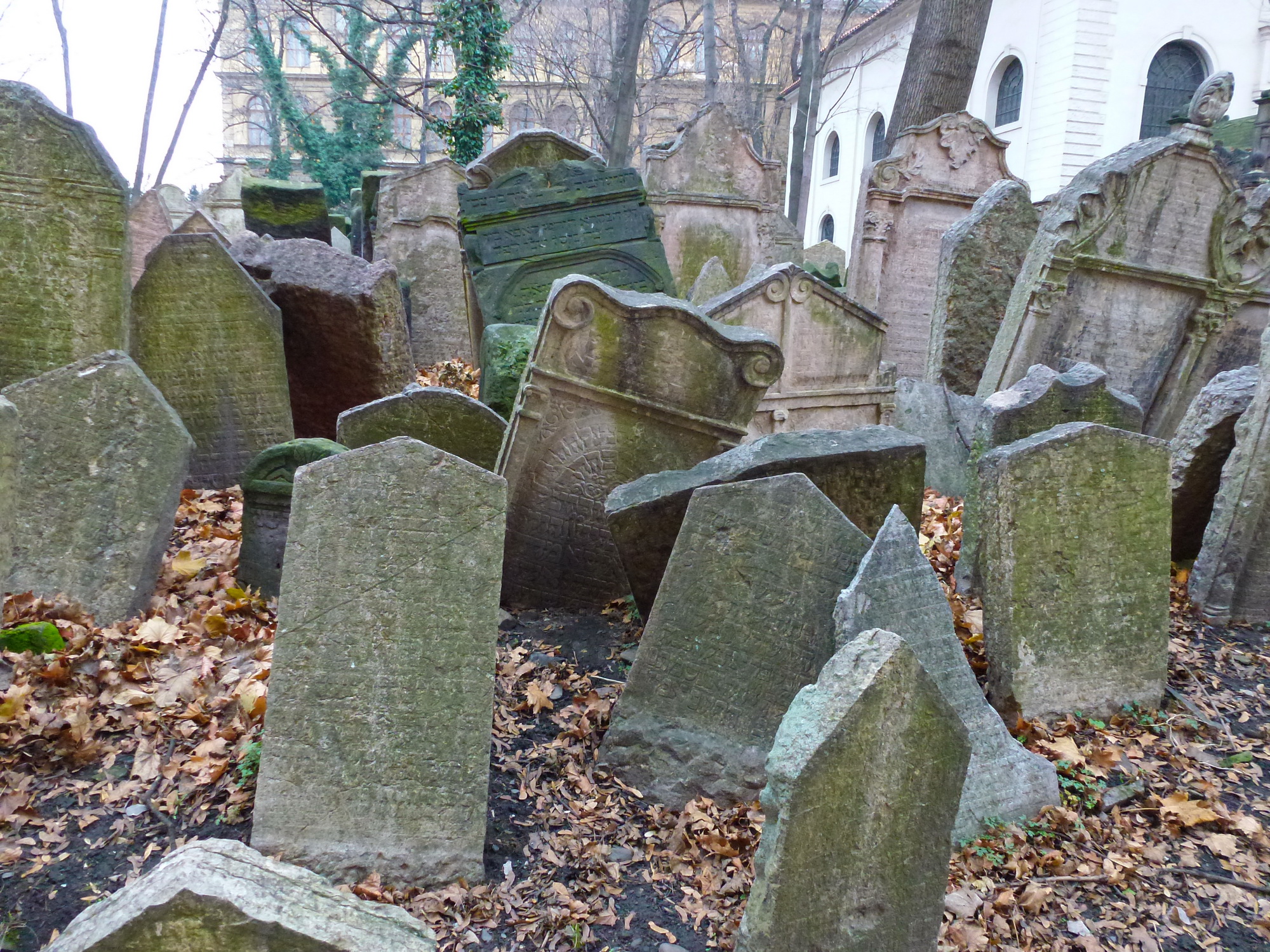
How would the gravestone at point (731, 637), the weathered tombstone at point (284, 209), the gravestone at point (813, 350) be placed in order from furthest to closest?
the weathered tombstone at point (284, 209) < the gravestone at point (813, 350) < the gravestone at point (731, 637)

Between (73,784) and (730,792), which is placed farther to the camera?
(730,792)

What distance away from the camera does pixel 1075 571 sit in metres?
3.91

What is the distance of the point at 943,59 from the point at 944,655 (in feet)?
31.2

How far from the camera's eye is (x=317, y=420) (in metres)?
6.78

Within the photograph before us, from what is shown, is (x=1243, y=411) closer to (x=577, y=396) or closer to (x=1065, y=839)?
(x=1065, y=839)

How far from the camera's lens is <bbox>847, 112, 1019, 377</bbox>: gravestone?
9.28 metres

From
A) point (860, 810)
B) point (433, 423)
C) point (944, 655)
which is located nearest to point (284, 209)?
point (433, 423)

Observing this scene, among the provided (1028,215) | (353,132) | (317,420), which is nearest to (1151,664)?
(1028,215)

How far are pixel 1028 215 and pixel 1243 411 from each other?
10.8 feet

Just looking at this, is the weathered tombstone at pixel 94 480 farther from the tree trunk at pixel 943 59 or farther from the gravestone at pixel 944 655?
the tree trunk at pixel 943 59

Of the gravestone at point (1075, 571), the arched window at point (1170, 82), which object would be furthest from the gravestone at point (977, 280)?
the arched window at point (1170, 82)

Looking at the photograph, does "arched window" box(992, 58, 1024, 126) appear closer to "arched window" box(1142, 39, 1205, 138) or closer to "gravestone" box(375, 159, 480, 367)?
"arched window" box(1142, 39, 1205, 138)

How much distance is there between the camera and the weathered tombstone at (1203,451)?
16.6 ft

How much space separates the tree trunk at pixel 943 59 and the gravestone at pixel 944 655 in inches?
342
